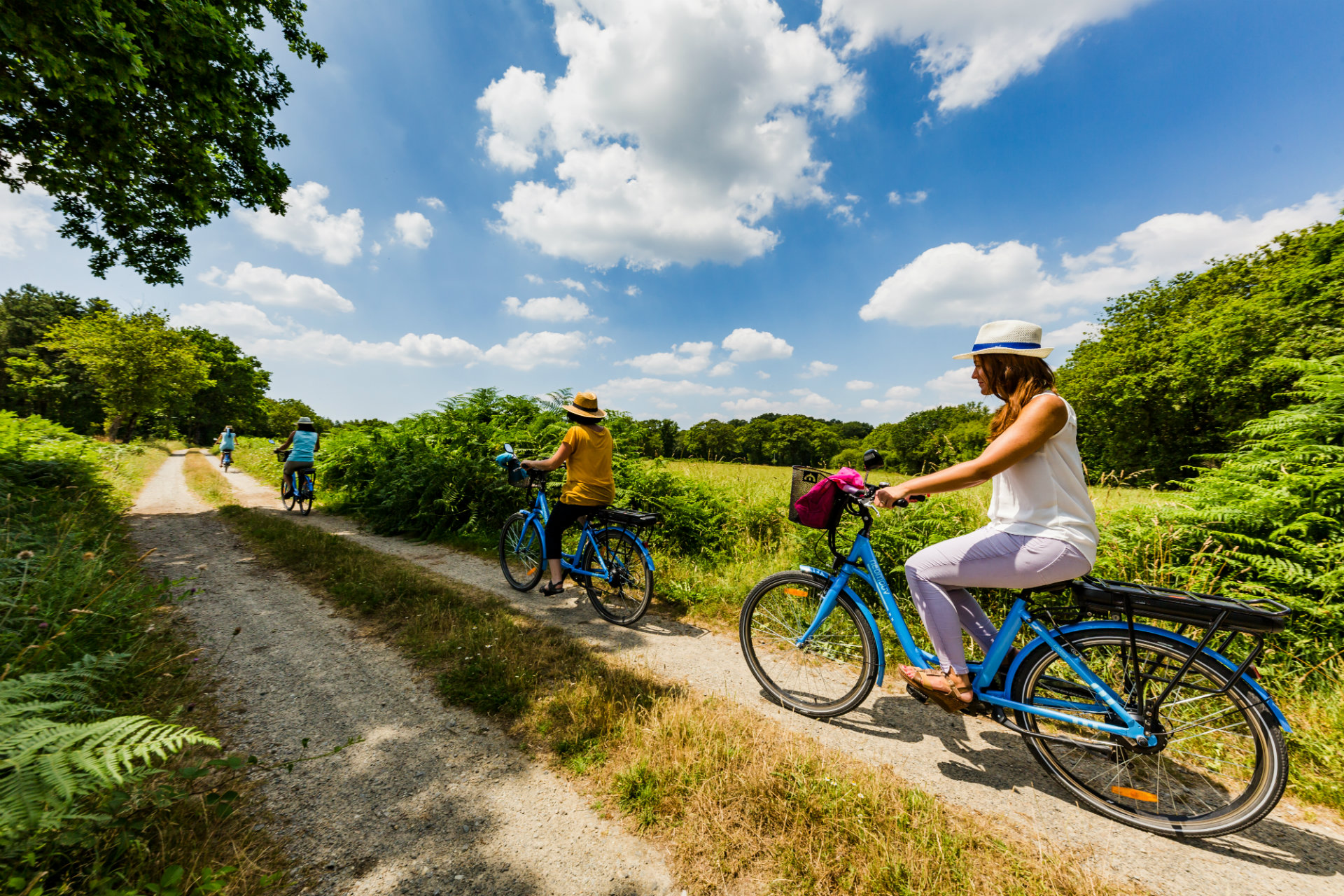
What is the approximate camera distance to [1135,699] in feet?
8.37

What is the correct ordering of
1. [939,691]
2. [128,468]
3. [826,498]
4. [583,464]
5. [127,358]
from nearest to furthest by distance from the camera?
[939,691] → [826,498] → [583,464] → [128,468] → [127,358]

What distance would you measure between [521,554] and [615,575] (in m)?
1.84

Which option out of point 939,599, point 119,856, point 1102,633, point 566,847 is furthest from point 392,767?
point 1102,633

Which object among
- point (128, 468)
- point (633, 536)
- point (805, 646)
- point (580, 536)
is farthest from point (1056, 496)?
point (128, 468)

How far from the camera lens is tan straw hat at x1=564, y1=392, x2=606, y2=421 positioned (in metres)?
5.24

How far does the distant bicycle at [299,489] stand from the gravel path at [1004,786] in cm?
1049

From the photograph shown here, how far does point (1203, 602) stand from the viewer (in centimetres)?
227

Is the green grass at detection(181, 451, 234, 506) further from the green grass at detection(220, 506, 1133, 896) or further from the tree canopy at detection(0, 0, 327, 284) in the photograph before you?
the green grass at detection(220, 506, 1133, 896)

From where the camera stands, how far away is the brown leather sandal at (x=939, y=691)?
2869mm

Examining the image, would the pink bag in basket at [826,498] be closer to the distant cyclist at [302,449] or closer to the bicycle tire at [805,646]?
the bicycle tire at [805,646]

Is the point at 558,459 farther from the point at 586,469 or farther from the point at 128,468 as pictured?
the point at 128,468

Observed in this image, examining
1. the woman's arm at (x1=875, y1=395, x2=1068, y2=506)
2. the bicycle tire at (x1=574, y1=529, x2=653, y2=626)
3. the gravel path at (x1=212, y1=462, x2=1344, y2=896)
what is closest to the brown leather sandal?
the gravel path at (x1=212, y1=462, x2=1344, y2=896)

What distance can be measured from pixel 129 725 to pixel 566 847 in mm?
1901

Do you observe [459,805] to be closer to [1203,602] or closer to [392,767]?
[392,767]
